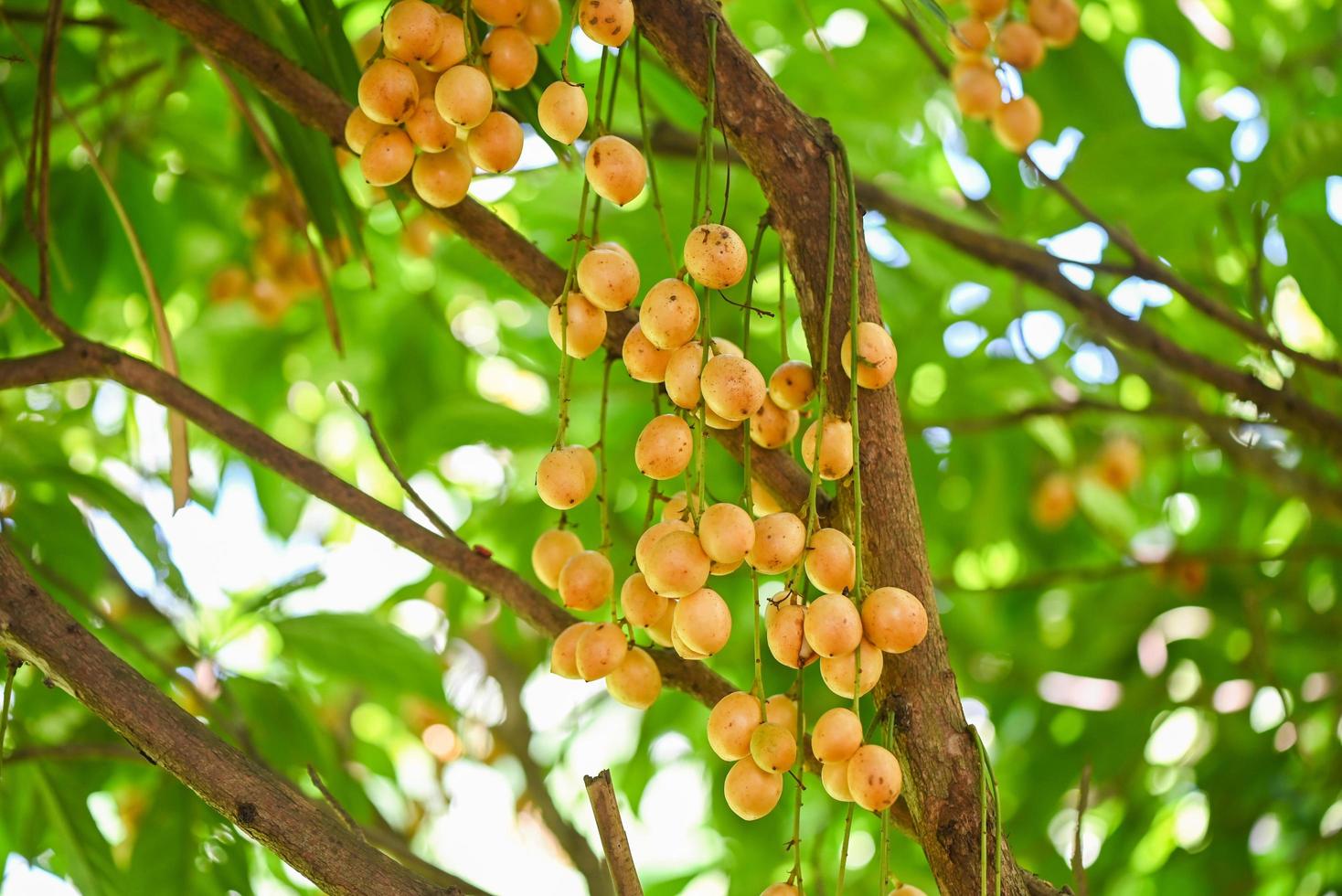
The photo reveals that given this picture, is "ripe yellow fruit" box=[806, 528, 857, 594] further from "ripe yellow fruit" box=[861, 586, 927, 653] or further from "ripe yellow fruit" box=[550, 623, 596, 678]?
"ripe yellow fruit" box=[550, 623, 596, 678]

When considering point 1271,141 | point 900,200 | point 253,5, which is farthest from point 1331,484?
point 253,5

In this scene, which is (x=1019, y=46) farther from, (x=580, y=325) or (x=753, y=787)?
(x=753, y=787)

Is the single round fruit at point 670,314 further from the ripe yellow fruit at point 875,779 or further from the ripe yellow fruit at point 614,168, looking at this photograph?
the ripe yellow fruit at point 875,779

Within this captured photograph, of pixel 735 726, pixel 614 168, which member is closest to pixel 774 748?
pixel 735 726

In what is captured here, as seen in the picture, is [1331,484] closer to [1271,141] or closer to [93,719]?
[1271,141]

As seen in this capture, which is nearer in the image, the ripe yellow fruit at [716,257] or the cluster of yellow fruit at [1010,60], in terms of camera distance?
the ripe yellow fruit at [716,257]

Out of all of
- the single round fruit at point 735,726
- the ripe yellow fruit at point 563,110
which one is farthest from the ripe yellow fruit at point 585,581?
the ripe yellow fruit at point 563,110
